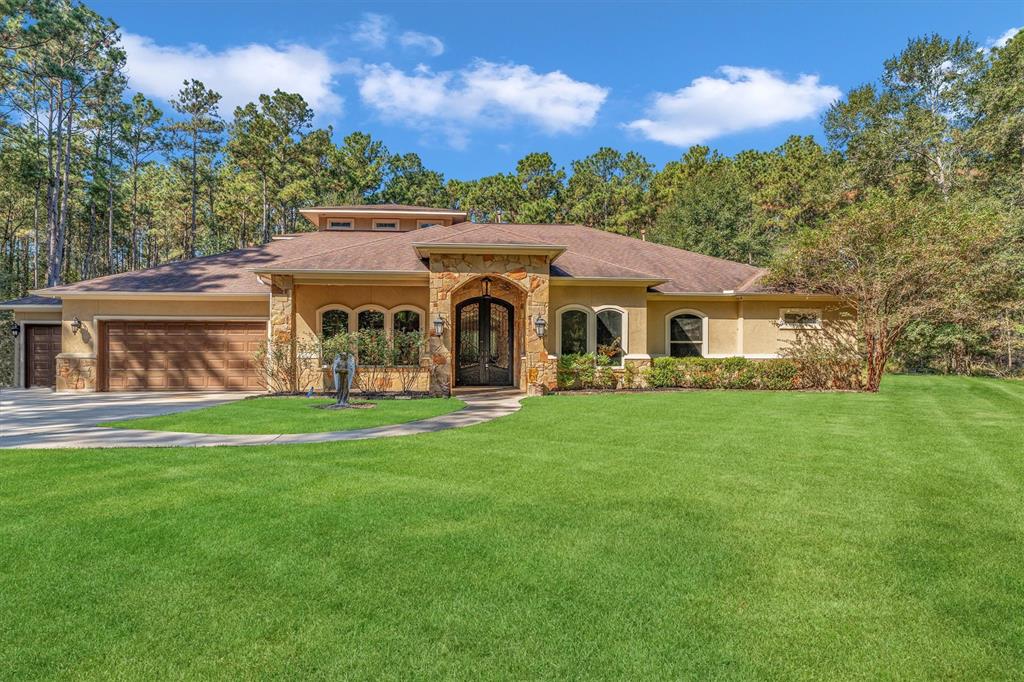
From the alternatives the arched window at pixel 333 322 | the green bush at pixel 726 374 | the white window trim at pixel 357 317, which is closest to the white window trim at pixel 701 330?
the green bush at pixel 726 374

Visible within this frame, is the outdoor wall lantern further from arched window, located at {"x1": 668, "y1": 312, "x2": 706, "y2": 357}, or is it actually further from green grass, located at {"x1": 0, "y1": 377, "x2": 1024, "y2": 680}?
green grass, located at {"x1": 0, "y1": 377, "x2": 1024, "y2": 680}

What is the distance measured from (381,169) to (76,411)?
112 feet

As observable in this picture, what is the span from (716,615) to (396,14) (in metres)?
17.3

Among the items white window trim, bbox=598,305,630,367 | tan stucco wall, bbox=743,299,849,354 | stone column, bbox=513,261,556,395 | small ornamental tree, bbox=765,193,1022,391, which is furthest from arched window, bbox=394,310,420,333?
small ornamental tree, bbox=765,193,1022,391

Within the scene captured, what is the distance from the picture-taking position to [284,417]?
31.2ft

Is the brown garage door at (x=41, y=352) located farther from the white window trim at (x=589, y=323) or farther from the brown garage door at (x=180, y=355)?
the white window trim at (x=589, y=323)

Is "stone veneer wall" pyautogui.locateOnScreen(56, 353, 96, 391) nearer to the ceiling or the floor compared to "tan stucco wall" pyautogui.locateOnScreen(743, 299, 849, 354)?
nearer to the floor

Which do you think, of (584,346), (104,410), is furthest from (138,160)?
(584,346)

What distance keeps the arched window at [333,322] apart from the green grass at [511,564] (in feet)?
28.5

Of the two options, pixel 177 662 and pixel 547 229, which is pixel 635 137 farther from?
pixel 177 662

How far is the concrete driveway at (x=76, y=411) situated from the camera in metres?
7.71

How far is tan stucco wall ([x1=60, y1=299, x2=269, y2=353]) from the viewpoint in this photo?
15.3m

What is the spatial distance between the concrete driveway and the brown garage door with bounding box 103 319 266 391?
0.84 m

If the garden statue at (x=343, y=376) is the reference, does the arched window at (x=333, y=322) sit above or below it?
above
